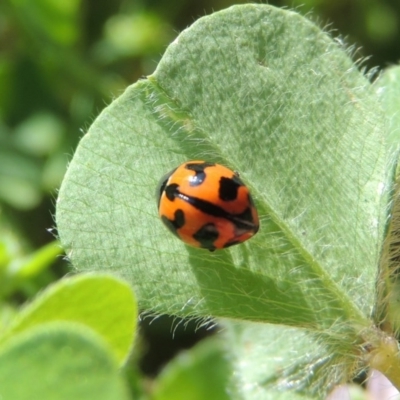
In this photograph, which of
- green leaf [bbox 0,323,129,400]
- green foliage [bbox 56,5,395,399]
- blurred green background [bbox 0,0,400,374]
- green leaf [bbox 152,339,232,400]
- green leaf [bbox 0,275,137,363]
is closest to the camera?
green leaf [bbox 0,323,129,400]

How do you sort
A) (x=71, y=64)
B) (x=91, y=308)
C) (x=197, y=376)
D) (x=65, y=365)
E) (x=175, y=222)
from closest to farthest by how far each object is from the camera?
(x=65, y=365), (x=91, y=308), (x=175, y=222), (x=197, y=376), (x=71, y=64)

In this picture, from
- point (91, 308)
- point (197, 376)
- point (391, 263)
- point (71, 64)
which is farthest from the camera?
point (71, 64)

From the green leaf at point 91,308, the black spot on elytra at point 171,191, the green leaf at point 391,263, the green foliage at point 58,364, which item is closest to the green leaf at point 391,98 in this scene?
the green leaf at point 391,263

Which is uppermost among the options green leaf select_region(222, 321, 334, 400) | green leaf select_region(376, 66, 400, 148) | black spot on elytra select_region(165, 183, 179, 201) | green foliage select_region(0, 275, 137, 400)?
green leaf select_region(376, 66, 400, 148)

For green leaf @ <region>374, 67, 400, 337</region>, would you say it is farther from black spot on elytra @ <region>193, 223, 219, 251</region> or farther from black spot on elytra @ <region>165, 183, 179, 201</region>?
black spot on elytra @ <region>165, 183, 179, 201</region>

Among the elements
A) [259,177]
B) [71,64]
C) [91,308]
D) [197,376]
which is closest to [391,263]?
[259,177]

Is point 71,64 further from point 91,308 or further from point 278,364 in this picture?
point 91,308

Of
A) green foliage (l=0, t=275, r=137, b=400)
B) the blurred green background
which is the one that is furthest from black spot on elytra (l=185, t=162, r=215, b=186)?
the blurred green background
